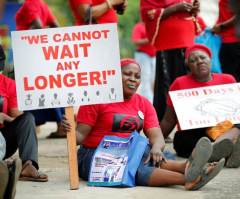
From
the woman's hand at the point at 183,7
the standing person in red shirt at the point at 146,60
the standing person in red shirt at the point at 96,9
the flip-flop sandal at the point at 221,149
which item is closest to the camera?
the flip-flop sandal at the point at 221,149

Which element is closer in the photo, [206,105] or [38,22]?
[206,105]

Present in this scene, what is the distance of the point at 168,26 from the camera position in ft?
25.9

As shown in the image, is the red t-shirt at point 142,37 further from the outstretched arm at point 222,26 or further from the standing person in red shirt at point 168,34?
the standing person in red shirt at point 168,34

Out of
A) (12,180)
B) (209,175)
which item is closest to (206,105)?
(209,175)

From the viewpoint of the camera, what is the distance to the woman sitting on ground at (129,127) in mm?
5707

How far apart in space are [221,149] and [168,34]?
183 cm

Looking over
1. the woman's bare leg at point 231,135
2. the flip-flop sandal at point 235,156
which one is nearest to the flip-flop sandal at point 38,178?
the woman's bare leg at point 231,135

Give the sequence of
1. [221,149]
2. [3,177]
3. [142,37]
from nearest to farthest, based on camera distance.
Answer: [3,177], [221,149], [142,37]

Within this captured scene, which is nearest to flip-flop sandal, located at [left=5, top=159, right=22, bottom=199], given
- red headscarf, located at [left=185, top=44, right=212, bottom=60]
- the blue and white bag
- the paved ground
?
the paved ground

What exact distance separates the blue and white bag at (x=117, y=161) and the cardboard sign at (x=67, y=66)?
1.09 feet

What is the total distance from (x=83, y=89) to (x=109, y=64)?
0.26 meters

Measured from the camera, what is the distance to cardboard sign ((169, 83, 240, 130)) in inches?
277

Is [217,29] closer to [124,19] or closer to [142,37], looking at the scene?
[142,37]

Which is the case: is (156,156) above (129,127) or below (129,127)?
below
